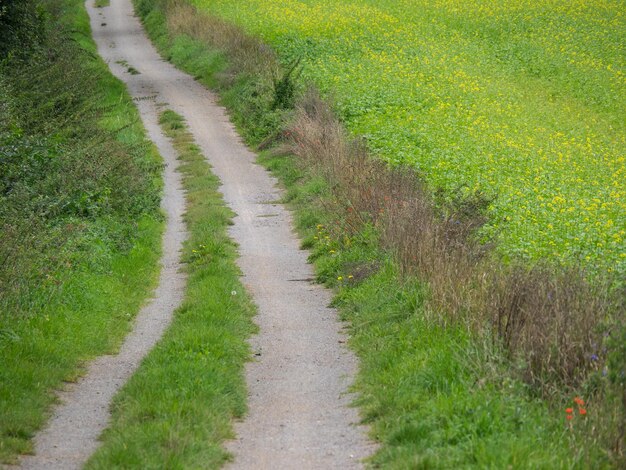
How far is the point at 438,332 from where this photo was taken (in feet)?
33.3

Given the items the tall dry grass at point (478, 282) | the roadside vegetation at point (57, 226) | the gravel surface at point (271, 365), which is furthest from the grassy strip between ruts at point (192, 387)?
the tall dry grass at point (478, 282)

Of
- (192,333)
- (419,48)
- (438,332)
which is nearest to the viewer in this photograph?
(438,332)

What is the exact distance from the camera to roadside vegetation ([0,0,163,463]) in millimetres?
10867

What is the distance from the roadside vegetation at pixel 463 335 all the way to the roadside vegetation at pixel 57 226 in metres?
3.14

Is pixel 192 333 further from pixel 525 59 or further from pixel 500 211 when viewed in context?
pixel 525 59

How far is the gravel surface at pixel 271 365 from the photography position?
27.5 ft

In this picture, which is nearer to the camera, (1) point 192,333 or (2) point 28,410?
(2) point 28,410

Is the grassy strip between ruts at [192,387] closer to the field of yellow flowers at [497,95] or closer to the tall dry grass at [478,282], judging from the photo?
the tall dry grass at [478,282]

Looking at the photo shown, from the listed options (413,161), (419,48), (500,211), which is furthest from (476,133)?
(419,48)

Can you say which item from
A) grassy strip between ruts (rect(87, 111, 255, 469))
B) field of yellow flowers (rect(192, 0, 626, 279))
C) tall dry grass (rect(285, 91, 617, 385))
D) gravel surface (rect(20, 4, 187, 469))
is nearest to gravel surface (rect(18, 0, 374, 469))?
gravel surface (rect(20, 4, 187, 469))

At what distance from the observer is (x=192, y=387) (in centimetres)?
938

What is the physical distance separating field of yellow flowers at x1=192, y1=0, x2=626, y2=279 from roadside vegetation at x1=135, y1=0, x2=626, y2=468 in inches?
Answer: 49.2

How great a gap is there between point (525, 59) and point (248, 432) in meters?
32.8

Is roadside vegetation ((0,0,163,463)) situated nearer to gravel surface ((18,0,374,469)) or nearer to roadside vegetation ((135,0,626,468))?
gravel surface ((18,0,374,469))
